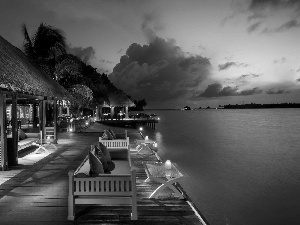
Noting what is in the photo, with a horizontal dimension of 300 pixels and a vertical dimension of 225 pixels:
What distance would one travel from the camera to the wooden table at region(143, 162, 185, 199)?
5973 mm

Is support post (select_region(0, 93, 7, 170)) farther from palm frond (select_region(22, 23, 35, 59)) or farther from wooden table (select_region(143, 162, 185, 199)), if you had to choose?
palm frond (select_region(22, 23, 35, 59))

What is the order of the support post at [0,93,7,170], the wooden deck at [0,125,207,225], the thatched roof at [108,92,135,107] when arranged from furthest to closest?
the thatched roof at [108,92,135,107], the support post at [0,93,7,170], the wooden deck at [0,125,207,225]

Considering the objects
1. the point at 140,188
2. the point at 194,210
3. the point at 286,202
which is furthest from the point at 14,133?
the point at 286,202

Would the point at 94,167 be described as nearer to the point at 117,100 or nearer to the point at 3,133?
the point at 3,133

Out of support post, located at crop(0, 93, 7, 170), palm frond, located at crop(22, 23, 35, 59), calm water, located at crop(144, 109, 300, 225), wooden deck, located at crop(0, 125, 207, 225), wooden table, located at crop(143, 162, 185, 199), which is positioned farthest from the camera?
palm frond, located at crop(22, 23, 35, 59)

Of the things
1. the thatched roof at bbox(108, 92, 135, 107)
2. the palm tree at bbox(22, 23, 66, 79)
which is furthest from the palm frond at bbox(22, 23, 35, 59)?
the thatched roof at bbox(108, 92, 135, 107)

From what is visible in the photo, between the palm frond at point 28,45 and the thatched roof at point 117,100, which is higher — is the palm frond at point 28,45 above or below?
above

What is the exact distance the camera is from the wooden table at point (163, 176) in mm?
5973

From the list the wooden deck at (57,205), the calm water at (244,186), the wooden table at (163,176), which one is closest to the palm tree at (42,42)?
the calm water at (244,186)

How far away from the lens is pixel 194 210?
17.3ft

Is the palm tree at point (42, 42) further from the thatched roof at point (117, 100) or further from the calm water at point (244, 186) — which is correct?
the thatched roof at point (117, 100)

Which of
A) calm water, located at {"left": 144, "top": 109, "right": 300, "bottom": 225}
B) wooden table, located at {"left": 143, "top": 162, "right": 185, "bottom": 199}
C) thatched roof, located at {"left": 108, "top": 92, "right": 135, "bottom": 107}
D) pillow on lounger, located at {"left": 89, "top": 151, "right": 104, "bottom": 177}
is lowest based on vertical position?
calm water, located at {"left": 144, "top": 109, "right": 300, "bottom": 225}

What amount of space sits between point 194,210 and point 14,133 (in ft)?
19.7

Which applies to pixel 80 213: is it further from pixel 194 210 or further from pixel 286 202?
pixel 286 202
